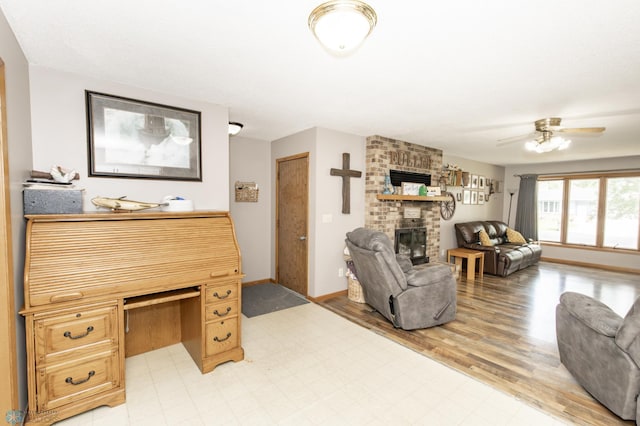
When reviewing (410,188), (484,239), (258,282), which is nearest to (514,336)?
(410,188)

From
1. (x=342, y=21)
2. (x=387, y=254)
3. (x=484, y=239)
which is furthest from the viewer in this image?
(x=484, y=239)

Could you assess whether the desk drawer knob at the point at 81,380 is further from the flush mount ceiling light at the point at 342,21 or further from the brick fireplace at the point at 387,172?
the brick fireplace at the point at 387,172

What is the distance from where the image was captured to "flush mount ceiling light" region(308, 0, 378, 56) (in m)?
1.29

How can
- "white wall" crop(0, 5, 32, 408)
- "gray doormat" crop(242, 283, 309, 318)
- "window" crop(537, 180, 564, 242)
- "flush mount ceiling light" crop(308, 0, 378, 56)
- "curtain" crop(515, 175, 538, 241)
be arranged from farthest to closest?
"curtain" crop(515, 175, 538, 241)
"window" crop(537, 180, 564, 242)
"gray doormat" crop(242, 283, 309, 318)
"white wall" crop(0, 5, 32, 408)
"flush mount ceiling light" crop(308, 0, 378, 56)

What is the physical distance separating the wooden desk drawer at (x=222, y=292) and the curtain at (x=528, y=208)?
7607mm

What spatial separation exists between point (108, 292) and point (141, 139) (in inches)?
52.7

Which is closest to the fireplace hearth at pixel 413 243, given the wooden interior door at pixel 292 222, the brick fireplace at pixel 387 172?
the brick fireplace at pixel 387 172

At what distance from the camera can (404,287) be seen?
293 cm

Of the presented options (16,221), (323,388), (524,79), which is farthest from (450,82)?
(16,221)

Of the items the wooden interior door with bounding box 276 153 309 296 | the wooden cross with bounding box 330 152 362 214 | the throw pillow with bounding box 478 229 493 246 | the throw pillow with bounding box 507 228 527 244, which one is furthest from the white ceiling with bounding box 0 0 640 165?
the throw pillow with bounding box 507 228 527 244

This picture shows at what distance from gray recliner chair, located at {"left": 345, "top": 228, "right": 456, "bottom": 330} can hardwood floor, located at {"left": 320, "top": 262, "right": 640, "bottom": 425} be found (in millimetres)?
152

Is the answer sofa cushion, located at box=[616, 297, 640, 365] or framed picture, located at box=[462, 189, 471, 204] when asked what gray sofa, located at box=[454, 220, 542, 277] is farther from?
sofa cushion, located at box=[616, 297, 640, 365]

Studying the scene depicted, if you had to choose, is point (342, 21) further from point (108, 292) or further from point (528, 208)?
point (528, 208)

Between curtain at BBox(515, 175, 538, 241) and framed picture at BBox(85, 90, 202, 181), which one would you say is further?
curtain at BBox(515, 175, 538, 241)
